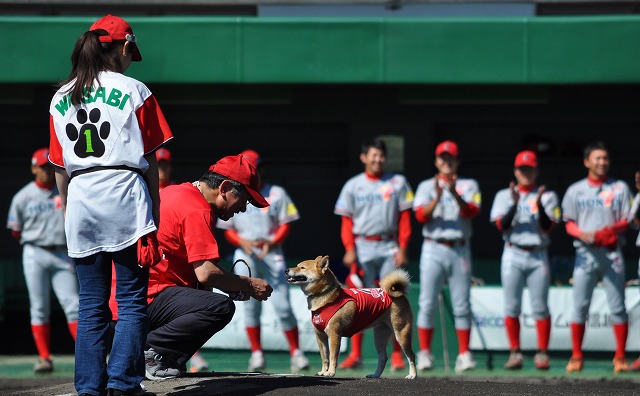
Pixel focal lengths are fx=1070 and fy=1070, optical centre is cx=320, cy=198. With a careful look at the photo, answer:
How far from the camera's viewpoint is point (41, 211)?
10.7m

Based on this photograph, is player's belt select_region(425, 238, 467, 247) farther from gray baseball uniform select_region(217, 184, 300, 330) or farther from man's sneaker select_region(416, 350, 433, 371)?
gray baseball uniform select_region(217, 184, 300, 330)

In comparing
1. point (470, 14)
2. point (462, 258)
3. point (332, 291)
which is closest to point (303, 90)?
point (470, 14)

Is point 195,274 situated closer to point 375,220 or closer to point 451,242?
point 375,220

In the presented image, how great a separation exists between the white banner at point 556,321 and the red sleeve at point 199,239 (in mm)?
5774

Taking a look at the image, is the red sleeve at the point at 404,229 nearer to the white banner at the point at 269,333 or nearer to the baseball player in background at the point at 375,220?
the baseball player in background at the point at 375,220

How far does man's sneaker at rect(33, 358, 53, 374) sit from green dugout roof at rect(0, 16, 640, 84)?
3.03m

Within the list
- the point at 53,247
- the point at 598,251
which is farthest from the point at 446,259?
the point at 53,247

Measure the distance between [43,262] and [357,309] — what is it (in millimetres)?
4730

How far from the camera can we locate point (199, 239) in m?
5.73

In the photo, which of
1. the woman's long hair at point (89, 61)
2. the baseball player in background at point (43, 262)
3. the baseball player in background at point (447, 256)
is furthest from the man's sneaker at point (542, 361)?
the woman's long hair at point (89, 61)

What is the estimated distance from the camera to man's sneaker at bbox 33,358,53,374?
10477 millimetres

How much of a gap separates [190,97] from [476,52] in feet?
11.1

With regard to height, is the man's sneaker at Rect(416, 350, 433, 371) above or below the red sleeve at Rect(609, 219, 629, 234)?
below

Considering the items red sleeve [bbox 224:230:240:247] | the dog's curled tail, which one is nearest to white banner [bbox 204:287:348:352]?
red sleeve [bbox 224:230:240:247]
